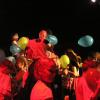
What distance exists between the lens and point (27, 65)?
564 cm

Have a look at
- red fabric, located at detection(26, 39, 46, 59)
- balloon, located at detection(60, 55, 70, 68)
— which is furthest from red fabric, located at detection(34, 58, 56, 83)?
balloon, located at detection(60, 55, 70, 68)

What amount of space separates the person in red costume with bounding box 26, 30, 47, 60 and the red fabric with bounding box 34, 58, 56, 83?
0.11 m

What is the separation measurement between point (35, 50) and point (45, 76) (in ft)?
1.33

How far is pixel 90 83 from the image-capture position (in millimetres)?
5160

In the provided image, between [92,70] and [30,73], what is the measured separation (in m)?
0.89

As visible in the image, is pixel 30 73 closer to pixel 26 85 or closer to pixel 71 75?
pixel 26 85

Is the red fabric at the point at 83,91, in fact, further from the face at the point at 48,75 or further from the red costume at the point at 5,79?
the red costume at the point at 5,79

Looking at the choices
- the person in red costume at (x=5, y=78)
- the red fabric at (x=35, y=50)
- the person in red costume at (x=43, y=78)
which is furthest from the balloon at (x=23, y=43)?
the person in red costume at (x=43, y=78)

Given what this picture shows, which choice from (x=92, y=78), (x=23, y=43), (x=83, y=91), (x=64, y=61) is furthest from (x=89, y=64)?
(x=23, y=43)

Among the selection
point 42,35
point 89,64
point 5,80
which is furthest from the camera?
point 5,80

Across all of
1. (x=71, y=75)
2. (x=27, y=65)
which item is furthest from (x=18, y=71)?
(x=71, y=75)

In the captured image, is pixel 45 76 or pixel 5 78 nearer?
pixel 45 76

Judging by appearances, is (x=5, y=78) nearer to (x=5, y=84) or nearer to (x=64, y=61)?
(x=5, y=84)

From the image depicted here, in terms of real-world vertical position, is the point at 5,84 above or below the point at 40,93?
above
